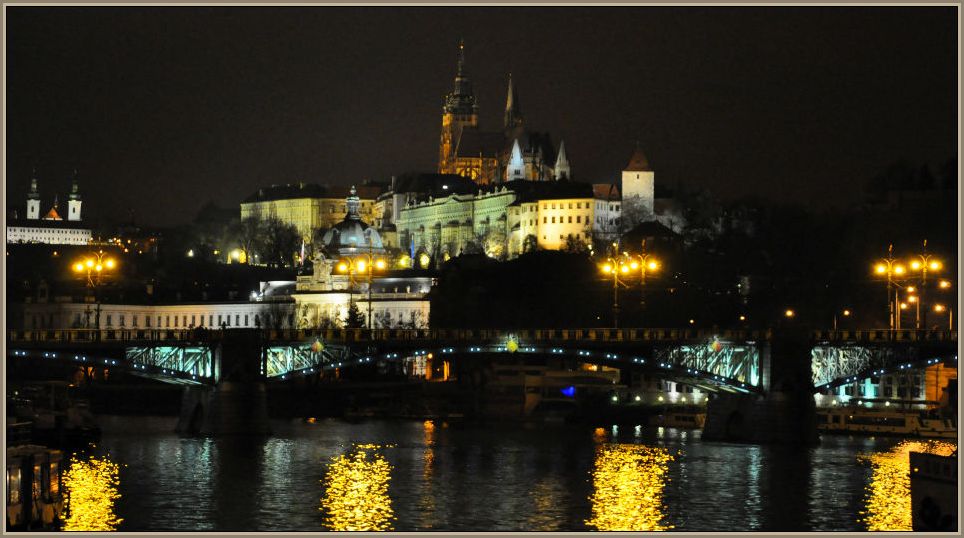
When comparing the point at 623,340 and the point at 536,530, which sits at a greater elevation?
the point at 623,340

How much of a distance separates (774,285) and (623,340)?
77.8 metres

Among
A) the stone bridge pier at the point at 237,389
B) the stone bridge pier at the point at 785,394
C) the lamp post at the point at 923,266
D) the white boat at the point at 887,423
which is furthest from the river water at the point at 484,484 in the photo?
the lamp post at the point at 923,266

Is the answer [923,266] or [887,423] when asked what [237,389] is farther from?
[887,423]

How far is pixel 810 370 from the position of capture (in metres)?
97.2

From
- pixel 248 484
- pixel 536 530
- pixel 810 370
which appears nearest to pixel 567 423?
pixel 810 370

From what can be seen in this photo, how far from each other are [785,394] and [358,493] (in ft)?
87.8

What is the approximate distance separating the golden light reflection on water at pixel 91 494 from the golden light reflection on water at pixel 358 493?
21.7 feet

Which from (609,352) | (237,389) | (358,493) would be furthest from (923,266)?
(358,493)

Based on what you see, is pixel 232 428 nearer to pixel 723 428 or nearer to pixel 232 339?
pixel 232 339

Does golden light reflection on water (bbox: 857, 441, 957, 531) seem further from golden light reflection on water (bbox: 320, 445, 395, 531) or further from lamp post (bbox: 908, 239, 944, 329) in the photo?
golden light reflection on water (bbox: 320, 445, 395, 531)

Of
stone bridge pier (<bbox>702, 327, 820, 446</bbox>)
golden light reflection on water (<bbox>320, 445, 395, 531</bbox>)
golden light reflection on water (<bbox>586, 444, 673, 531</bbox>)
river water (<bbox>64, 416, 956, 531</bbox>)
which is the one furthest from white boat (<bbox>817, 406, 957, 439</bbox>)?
golden light reflection on water (<bbox>320, 445, 395, 531</bbox>)

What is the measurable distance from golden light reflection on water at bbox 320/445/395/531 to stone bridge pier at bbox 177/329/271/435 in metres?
5.65

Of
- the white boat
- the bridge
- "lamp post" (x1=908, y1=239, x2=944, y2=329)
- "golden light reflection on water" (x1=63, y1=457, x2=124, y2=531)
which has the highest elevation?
"lamp post" (x1=908, y1=239, x2=944, y2=329)

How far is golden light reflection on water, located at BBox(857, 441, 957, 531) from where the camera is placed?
6912cm
